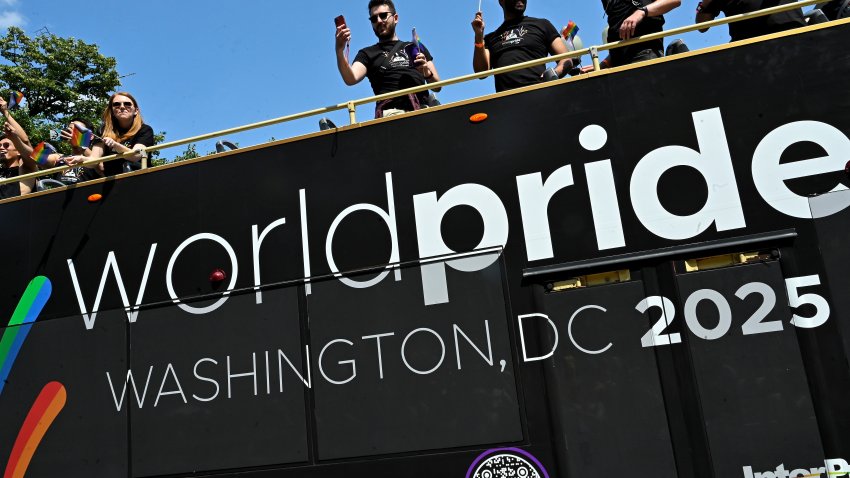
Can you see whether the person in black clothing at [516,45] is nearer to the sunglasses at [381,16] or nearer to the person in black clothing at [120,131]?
the sunglasses at [381,16]

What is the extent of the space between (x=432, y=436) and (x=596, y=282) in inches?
53.4

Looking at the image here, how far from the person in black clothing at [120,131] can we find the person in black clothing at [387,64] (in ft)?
6.24

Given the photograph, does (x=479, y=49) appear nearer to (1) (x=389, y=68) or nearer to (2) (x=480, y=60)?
(2) (x=480, y=60)

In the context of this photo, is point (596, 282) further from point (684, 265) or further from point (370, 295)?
point (370, 295)

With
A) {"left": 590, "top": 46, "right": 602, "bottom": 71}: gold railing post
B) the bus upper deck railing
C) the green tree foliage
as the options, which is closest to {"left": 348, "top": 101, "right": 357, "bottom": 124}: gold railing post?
the bus upper deck railing

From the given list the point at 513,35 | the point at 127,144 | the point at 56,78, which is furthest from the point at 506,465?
the point at 56,78

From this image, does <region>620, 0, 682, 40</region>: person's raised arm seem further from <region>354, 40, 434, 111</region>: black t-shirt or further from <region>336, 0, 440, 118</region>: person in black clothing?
<region>354, 40, 434, 111</region>: black t-shirt

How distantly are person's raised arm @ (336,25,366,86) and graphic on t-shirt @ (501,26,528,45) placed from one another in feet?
3.83

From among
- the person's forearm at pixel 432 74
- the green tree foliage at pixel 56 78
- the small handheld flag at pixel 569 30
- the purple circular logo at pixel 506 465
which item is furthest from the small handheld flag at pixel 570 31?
the green tree foliage at pixel 56 78

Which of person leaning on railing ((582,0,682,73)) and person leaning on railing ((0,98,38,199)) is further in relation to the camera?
person leaning on railing ((0,98,38,199))

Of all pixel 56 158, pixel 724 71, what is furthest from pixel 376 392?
pixel 56 158

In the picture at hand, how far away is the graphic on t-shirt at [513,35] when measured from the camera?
530cm

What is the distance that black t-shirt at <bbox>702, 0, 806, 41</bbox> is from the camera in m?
4.36

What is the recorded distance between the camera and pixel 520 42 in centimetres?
528
